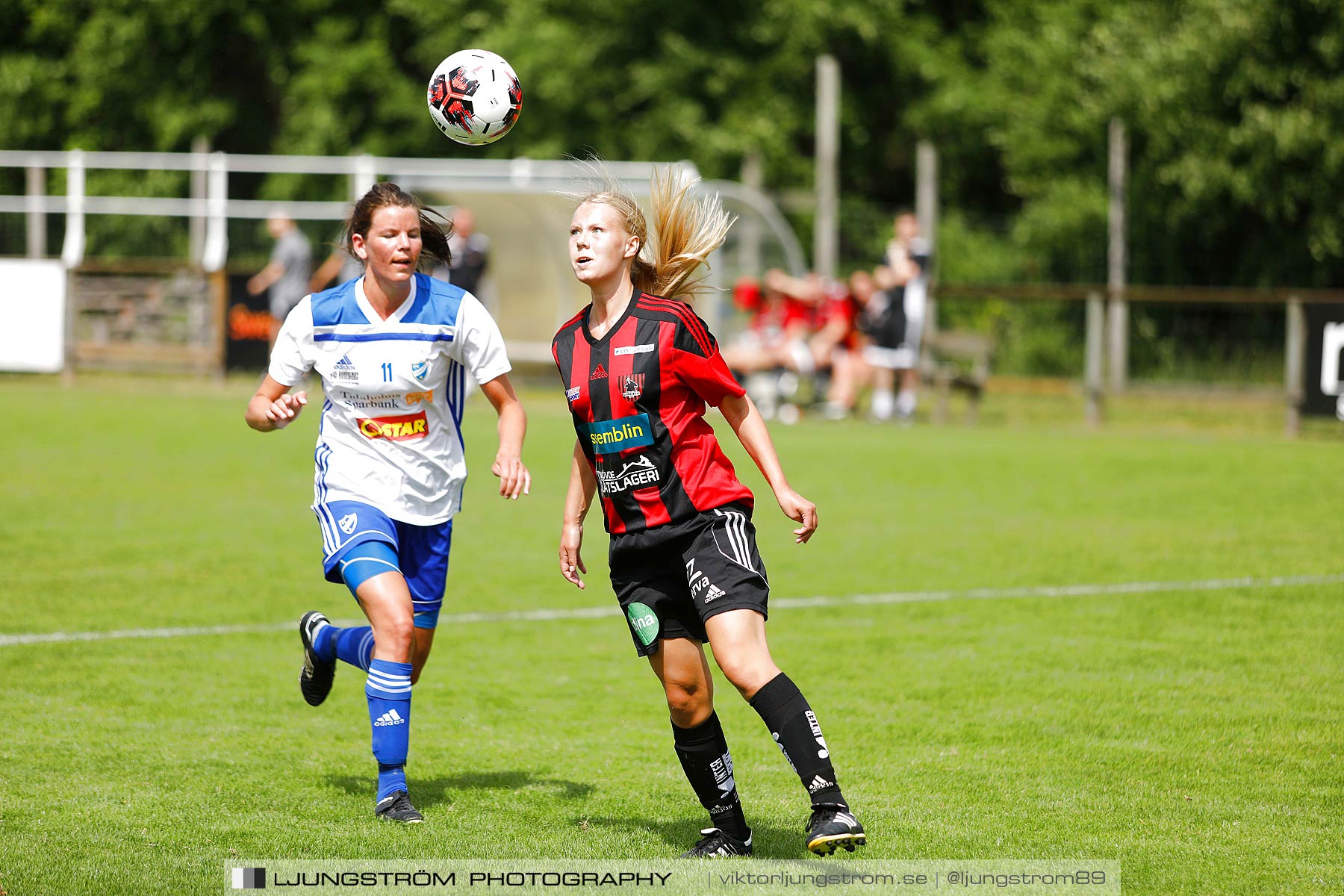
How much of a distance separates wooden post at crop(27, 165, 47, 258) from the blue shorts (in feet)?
62.0

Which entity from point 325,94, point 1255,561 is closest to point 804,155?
point 325,94

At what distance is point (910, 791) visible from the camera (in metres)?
5.09

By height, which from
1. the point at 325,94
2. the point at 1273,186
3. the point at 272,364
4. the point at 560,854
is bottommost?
the point at 560,854

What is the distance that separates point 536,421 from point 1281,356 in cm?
860

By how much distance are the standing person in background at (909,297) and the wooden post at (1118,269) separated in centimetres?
224

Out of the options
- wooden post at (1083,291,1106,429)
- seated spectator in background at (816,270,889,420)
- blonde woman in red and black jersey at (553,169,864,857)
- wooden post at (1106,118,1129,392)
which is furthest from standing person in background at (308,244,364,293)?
blonde woman in red and black jersey at (553,169,864,857)

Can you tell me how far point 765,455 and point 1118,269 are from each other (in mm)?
18124

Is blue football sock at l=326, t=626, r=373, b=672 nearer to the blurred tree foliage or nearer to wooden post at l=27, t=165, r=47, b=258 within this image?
the blurred tree foliage

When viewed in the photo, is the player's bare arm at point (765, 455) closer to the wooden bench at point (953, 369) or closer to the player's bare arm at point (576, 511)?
the player's bare arm at point (576, 511)

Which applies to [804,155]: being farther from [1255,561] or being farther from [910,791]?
[910,791]

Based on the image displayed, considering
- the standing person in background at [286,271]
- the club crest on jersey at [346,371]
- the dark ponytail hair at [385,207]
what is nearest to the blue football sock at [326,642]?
the club crest on jersey at [346,371]

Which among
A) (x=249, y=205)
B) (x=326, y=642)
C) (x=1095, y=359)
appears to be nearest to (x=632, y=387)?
(x=326, y=642)

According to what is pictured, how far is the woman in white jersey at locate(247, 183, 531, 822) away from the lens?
4.93 meters

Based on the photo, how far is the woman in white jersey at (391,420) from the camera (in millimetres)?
4926
